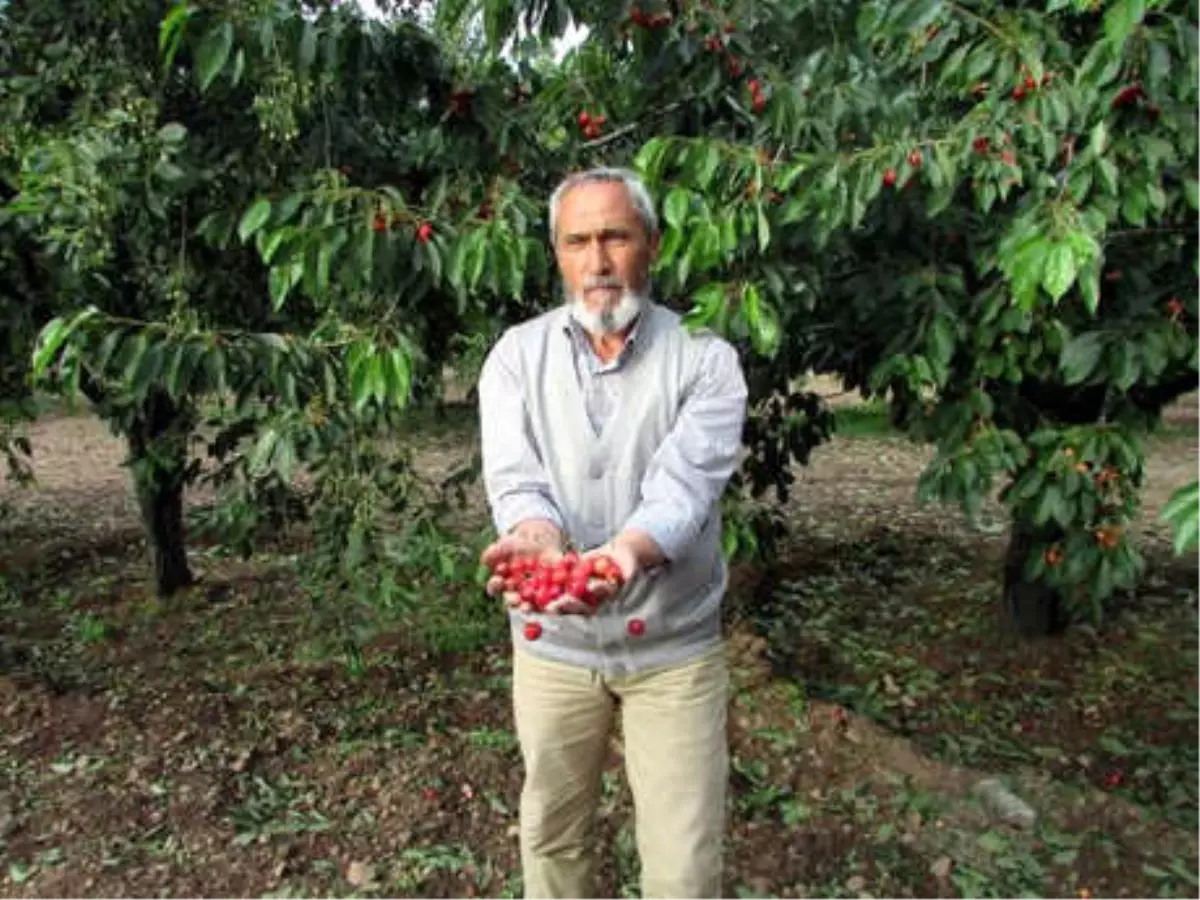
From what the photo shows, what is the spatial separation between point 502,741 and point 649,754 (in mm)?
1804

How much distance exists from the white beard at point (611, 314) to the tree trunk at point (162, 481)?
2.55 meters

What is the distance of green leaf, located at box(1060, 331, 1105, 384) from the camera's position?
248cm

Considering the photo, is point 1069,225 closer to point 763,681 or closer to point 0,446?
point 763,681

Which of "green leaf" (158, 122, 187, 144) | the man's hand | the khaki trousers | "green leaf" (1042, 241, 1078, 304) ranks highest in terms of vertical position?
"green leaf" (158, 122, 187, 144)

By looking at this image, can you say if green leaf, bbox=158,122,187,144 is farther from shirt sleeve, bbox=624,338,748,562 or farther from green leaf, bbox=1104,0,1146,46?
green leaf, bbox=1104,0,1146,46

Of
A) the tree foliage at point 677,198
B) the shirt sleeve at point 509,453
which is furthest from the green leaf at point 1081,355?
the shirt sleeve at point 509,453

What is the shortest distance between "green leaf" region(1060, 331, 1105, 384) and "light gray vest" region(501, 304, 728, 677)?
110 cm

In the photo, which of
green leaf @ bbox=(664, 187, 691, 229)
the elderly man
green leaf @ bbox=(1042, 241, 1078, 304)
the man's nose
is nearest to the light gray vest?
the elderly man

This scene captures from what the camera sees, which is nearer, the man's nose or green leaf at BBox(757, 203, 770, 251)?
the man's nose

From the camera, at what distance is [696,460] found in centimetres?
178

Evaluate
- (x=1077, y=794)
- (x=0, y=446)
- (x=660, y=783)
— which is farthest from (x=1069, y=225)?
(x=0, y=446)

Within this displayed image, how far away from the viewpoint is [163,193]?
273 cm

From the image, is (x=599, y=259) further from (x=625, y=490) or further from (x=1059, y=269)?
(x=1059, y=269)

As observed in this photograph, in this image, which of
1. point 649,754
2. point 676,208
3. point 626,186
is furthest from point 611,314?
point 649,754
